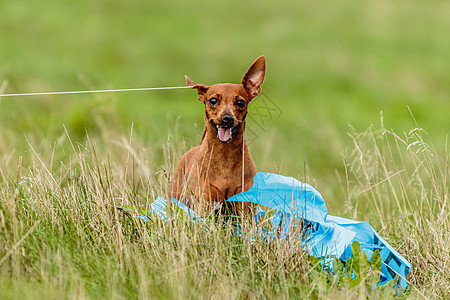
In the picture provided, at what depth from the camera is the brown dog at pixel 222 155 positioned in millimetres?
4074

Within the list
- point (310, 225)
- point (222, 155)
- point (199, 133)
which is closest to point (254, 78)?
point (222, 155)

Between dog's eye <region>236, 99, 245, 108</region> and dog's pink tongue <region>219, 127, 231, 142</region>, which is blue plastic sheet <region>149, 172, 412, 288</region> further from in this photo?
dog's eye <region>236, 99, 245, 108</region>

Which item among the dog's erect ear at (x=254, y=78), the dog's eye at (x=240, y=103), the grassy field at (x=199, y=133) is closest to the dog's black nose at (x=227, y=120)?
the dog's eye at (x=240, y=103)

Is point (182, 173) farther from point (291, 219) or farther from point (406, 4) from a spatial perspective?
point (406, 4)

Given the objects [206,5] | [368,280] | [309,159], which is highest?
[206,5]

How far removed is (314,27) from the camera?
22141 mm

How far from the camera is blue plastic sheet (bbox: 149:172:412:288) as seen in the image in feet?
14.5

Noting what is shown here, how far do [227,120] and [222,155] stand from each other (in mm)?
309

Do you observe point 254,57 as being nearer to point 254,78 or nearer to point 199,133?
point 199,133

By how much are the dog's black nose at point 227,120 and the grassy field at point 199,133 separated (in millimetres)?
466

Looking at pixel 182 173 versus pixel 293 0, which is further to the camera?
pixel 293 0

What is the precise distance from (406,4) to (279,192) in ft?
72.2

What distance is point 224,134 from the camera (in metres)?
4.07

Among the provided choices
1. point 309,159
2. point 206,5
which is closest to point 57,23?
point 206,5
